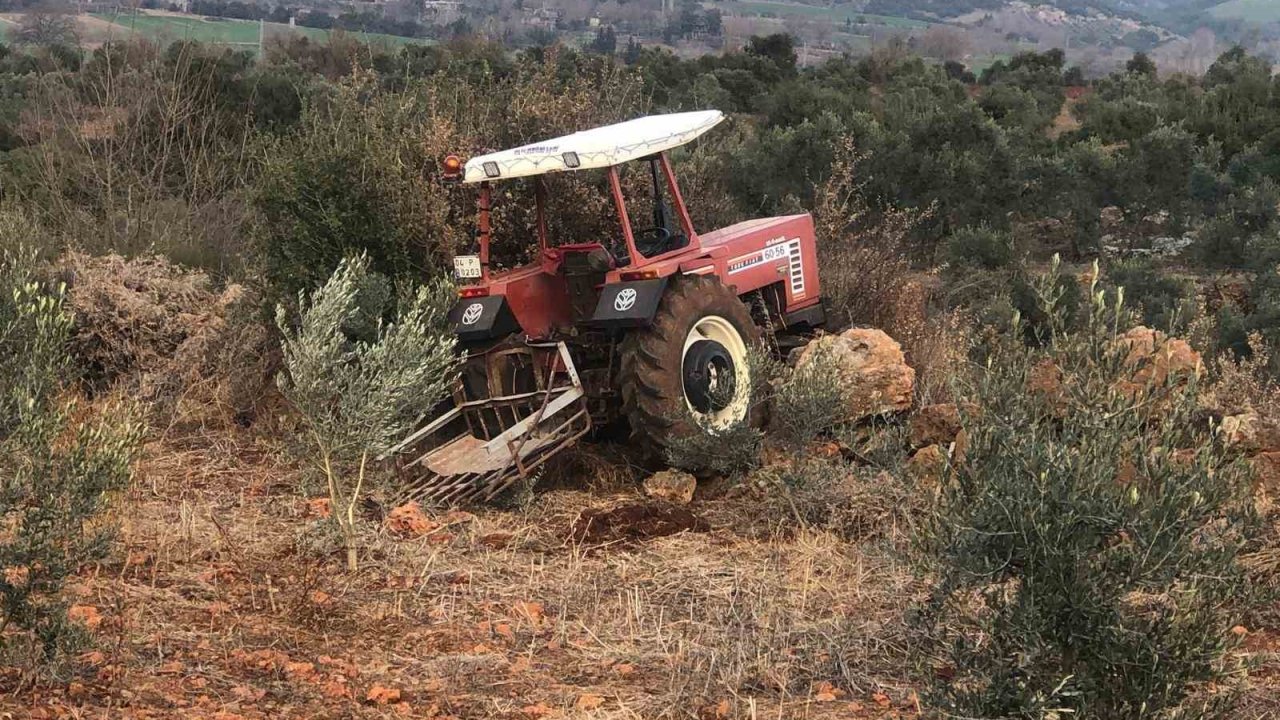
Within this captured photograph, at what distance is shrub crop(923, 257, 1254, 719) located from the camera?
3.95 meters

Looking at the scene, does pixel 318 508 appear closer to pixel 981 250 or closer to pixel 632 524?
→ pixel 632 524

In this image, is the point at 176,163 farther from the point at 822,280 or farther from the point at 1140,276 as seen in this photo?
the point at 1140,276

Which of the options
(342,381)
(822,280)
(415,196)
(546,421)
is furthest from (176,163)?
(342,381)

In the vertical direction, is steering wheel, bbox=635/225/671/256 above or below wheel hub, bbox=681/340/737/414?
above

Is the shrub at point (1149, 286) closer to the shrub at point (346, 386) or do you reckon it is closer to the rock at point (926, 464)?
the rock at point (926, 464)

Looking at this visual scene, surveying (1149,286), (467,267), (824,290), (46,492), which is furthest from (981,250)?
(46,492)

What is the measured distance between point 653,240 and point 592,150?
4.33 ft

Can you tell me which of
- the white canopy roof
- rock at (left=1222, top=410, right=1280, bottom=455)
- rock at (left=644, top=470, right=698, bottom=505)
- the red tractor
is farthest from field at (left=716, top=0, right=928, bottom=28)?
rock at (left=1222, top=410, right=1280, bottom=455)

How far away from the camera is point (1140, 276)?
736 inches

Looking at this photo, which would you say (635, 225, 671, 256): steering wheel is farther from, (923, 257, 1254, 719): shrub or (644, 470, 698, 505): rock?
(923, 257, 1254, 719): shrub

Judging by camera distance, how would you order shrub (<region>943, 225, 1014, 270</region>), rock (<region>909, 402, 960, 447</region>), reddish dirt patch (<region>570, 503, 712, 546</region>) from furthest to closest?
shrub (<region>943, 225, 1014, 270</region>)
rock (<region>909, 402, 960, 447</region>)
reddish dirt patch (<region>570, 503, 712, 546</region>)

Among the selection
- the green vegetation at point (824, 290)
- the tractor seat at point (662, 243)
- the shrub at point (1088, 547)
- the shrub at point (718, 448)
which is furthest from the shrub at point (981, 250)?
the shrub at point (1088, 547)

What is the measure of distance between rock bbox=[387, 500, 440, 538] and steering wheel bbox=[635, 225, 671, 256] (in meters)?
2.30

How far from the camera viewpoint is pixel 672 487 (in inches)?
309
